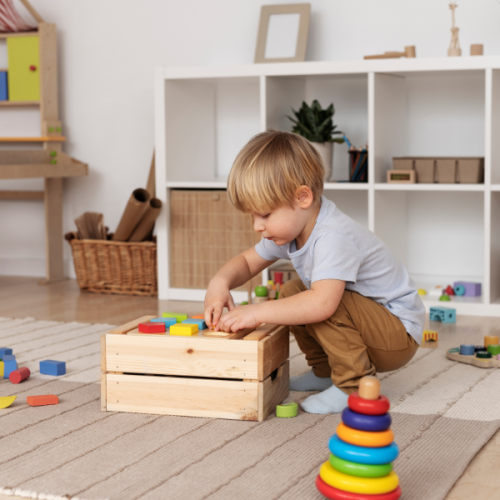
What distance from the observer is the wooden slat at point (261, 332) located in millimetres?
1263

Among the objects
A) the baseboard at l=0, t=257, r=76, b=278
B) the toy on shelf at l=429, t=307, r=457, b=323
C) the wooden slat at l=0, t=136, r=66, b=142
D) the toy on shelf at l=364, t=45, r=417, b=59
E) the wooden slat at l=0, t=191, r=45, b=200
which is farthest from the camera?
the baseboard at l=0, t=257, r=76, b=278

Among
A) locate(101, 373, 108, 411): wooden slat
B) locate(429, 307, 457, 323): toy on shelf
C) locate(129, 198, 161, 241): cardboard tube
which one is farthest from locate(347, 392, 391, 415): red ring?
locate(129, 198, 161, 241): cardboard tube

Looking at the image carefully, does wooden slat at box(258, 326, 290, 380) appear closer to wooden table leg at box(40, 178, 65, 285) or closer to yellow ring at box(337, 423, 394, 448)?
yellow ring at box(337, 423, 394, 448)

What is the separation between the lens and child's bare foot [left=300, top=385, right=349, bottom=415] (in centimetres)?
131

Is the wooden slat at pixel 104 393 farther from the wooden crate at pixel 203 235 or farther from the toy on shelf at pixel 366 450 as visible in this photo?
the wooden crate at pixel 203 235

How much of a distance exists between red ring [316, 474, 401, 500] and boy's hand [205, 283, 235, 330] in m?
0.45

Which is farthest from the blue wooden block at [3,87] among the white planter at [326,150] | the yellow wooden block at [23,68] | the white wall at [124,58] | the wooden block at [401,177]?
the wooden block at [401,177]

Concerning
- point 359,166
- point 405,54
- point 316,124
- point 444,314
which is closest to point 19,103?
point 316,124

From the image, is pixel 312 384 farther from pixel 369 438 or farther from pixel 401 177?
pixel 401 177

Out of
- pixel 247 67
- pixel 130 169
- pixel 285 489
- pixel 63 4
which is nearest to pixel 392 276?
pixel 285 489

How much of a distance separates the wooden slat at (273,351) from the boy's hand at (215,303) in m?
0.10

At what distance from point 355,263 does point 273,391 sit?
0.96ft

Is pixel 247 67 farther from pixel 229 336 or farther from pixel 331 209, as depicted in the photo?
pixel 229 336

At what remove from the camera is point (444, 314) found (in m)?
2.20
